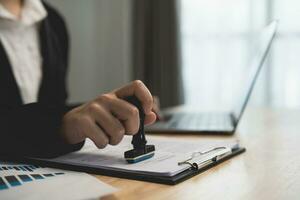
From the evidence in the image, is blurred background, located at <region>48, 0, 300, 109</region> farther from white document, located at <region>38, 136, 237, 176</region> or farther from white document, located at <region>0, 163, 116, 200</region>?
white document, located at <region>0, 163, 116, 200</region>

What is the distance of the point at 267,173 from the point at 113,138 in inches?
8.9

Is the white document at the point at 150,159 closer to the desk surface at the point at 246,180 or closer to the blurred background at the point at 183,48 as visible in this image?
the desk surface at the point at 246,180

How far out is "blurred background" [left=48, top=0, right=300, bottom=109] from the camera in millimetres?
3057

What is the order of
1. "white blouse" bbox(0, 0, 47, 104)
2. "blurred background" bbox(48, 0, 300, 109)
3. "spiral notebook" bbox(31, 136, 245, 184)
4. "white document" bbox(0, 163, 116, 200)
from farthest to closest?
1. "blurred background" bbox(48, 0, 300, 109)
2. "white blouse" bbox(0, 0, 47, 104)
3. "spiral notebook" bbox(31, 136, 245, 184)
4. "white document" bbox(0, 163, 116, 200)

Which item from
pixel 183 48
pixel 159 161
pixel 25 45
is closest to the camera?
pixel 159 161

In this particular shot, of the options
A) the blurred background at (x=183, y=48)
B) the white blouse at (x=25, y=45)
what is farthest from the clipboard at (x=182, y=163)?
the blurred background at (x=183, y=48)

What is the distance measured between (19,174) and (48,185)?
0.26 ft

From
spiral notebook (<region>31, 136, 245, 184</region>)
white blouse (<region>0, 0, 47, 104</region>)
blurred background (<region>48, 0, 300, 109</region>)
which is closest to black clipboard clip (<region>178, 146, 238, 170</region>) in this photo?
spiral notebook (<region>31, 136, 245, 184</region>)

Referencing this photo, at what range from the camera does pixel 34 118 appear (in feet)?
2.32

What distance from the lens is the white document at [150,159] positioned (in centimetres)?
58

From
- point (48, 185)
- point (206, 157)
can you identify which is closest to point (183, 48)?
point (206, 157)

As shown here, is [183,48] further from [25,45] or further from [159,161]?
[159,161]

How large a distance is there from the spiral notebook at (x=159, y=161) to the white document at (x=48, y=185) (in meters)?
0.04

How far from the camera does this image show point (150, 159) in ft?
2.08
